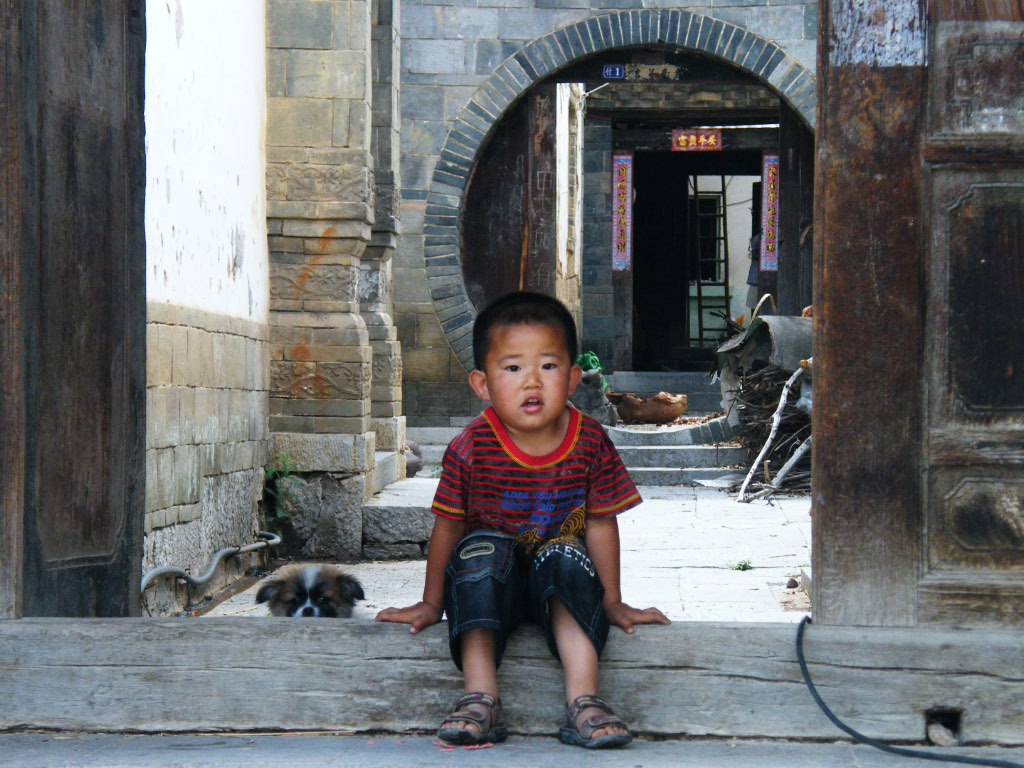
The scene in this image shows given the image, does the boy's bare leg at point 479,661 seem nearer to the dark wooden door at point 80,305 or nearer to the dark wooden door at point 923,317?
the dark wooden door at point 923,317

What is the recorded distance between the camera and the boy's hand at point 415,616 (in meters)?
3.13

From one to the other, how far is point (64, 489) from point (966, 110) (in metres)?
2.49

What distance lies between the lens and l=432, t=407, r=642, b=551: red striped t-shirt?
126 inches

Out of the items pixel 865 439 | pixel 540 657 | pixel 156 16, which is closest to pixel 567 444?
pixel 540 657

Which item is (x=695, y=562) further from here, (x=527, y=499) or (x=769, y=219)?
(x=769, y=219)

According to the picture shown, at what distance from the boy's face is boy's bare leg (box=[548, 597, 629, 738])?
470mm

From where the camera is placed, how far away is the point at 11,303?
3.10 meters

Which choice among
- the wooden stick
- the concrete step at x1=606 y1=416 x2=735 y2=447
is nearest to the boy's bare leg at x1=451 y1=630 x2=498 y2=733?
the wooden stick

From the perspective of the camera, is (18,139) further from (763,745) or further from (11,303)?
(763,745)

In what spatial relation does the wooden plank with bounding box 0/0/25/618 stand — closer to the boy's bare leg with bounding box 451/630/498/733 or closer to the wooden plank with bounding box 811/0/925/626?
the boy's bare leg with bounding box 451/630/498/733

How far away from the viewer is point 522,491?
321 cm

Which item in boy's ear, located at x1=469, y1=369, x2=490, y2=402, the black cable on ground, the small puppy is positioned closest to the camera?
the black cable on ground

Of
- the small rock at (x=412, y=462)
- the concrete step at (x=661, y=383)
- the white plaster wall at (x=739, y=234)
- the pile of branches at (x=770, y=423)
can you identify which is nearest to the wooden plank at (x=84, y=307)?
the small rock at (x=412, y=462)

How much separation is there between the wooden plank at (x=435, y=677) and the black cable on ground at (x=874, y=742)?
0.03m
